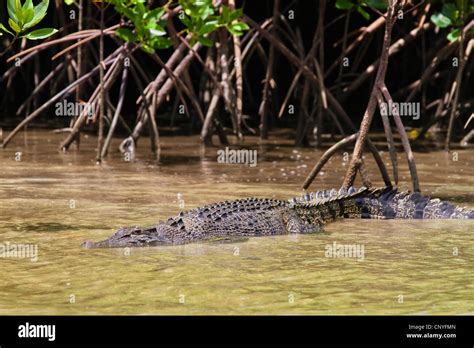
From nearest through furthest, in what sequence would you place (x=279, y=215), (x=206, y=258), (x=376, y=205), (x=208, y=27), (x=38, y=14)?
(x=206, y=258)
(x=38, y=14)
(x=279, y=215)
(x=376, y=205)
(x=208, y=27)

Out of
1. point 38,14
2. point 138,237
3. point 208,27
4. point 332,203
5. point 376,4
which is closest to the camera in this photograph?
point 138,237

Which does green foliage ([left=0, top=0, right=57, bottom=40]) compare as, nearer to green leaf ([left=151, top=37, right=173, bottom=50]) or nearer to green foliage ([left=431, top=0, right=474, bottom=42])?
green leaf ([left=151, top=37, right=173, bottom=50])

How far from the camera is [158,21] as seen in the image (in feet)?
32.1

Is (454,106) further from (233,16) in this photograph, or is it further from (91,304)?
(91,304)

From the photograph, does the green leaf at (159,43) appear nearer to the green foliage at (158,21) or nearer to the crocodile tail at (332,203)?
the green foliage at (158,21)

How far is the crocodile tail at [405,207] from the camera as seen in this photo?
7207 millimetres

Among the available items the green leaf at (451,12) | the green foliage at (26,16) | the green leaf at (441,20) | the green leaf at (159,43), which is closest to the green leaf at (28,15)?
the green foliage at (26,16)

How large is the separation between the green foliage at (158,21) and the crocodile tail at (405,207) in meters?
2.54

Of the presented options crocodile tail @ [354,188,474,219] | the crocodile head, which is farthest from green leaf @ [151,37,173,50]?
the crocodile head

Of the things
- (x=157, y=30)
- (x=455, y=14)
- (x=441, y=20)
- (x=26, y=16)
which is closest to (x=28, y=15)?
(x=26, y=16)

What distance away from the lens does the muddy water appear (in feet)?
16.0

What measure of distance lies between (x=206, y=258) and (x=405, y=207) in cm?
201

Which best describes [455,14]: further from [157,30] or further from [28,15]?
[28,15]
